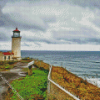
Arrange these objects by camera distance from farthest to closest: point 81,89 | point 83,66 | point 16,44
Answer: point 83,66
point 16,44
point 81,89

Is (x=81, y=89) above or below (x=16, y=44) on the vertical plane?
below

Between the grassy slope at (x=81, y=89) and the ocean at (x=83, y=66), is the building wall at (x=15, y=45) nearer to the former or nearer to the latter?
the ocean at (x=83, y=66)

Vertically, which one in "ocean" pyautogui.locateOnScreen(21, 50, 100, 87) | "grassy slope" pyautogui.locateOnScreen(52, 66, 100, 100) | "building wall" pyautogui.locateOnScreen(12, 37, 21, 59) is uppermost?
"building wall" pyautogui.locateOnScreen(12, 37, 21, 59)

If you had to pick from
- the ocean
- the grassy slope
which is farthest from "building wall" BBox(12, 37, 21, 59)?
the grassy slope

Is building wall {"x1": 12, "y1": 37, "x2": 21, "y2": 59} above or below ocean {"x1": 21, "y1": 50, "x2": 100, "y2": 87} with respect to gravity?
above

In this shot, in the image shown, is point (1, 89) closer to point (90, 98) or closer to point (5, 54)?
point (90, 98)

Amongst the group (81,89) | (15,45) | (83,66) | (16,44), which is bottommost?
(83,66)

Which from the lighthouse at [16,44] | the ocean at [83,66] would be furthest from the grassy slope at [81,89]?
the lighthouse at [16,44]

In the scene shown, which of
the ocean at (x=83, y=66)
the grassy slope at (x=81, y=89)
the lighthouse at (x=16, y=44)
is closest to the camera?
the grassy slope at (x=81, y=89)

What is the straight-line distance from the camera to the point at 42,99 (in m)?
6.62

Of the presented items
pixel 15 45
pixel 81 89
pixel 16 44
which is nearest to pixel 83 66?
pixel 16 44

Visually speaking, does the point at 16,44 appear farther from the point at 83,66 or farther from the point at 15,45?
the point at 83,66

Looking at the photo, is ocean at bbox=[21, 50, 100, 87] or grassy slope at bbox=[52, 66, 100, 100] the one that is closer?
grassy slope at bbox=[52, 66, 100, 100]

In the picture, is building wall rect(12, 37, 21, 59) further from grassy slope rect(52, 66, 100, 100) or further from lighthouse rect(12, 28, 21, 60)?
grassy slope rect(52, 66, 100, 100)
